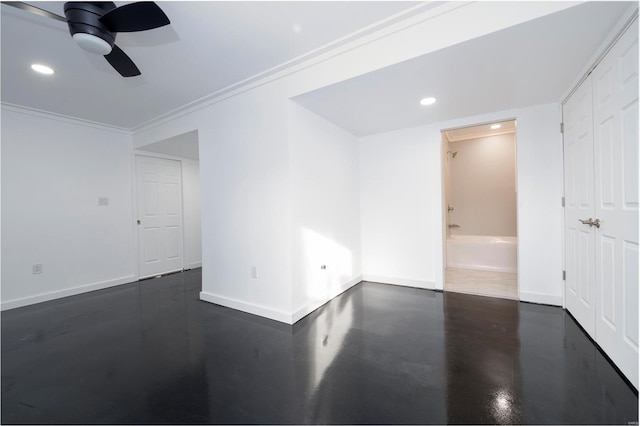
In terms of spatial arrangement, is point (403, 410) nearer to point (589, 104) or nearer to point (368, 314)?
point (368, 314)

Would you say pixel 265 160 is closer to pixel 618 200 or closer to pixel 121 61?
pixel 121 61

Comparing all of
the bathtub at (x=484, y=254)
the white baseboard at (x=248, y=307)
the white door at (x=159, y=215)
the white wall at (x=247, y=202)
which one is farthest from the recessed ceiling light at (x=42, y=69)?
the bathtub at (x=484, y=254)

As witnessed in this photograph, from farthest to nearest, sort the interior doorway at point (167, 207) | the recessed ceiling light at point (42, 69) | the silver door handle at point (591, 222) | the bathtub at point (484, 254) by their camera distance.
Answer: the interior doorway at point (167, 207), the bathtub at point (484, 254), the recessed ceiling light at point (42, 69), the silver door handle at point (591, 222)

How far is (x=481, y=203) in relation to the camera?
5148 mm

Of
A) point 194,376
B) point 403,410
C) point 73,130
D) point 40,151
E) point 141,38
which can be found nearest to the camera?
point 403,410

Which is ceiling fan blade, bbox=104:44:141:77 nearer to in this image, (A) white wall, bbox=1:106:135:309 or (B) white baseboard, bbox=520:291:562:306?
(A) white wall, bbox=1:106:135:309

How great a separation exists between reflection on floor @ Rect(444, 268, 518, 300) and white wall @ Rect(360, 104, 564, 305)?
0.84ft

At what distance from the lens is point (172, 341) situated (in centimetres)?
219

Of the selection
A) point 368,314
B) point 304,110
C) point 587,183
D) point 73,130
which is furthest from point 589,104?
point 73,130

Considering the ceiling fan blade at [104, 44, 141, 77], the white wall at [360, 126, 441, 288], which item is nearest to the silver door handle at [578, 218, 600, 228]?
the white wall at [360, 126, 441, 288]

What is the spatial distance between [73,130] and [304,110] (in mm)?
3357

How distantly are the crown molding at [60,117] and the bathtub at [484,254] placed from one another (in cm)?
569

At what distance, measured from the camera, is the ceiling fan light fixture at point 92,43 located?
1.58 m

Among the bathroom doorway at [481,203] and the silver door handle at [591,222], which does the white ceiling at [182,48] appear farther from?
the bathroom doorway at [481,203]
